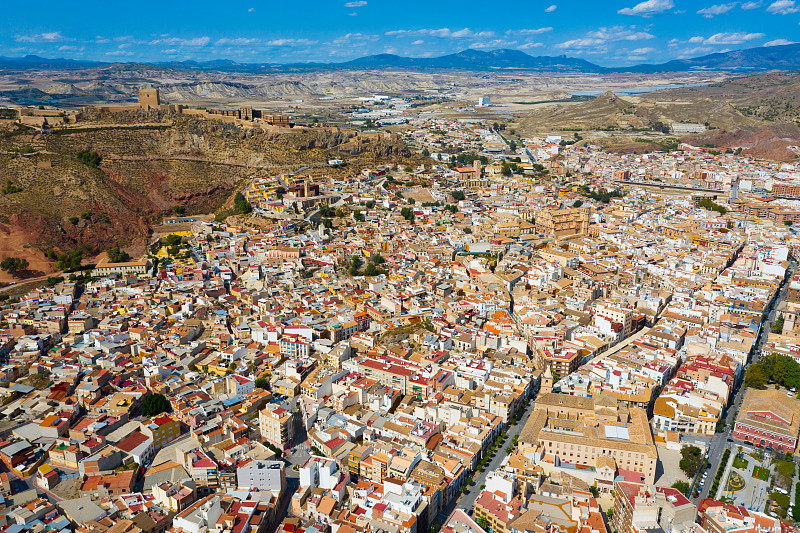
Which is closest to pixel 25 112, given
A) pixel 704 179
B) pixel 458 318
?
pixel 458 318

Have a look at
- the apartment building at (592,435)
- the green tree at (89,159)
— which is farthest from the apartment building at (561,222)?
the green tree at (89,159)

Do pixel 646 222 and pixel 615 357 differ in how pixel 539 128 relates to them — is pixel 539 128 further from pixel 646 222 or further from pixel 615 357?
pixel 615 357

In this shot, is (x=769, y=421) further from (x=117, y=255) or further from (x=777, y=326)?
(x=117, y=255)

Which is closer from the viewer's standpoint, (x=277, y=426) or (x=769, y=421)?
(x=277, y=426)

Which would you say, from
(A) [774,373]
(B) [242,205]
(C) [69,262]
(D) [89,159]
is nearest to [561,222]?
(A) [774,373]

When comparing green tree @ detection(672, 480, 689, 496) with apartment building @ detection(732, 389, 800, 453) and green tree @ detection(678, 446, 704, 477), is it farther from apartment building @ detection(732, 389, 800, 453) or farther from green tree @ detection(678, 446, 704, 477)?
apartment building @ detection(732, 389, 800, 453)

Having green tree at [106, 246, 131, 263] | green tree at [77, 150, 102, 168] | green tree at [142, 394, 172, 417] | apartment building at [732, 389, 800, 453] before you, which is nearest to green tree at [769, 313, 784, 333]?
apartment building at [732, 389, 800, 453]

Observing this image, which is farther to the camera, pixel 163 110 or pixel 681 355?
pixel 163 110

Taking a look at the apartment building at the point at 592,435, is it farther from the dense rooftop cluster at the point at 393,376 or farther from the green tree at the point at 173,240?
the green tree at the point at 173,240

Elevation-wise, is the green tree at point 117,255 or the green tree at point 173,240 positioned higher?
the green tree at point 173,240
